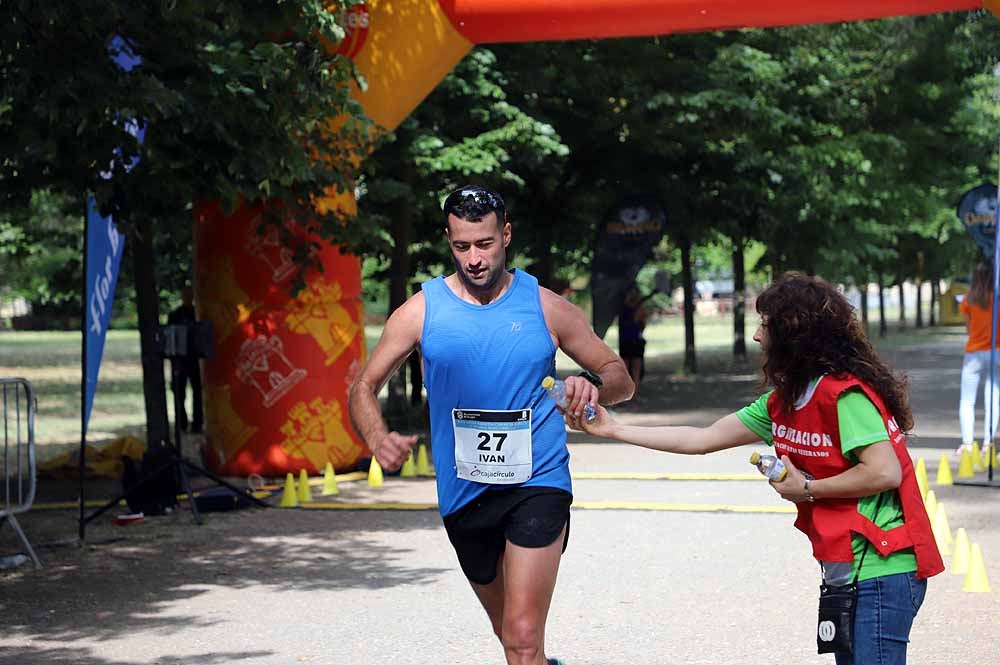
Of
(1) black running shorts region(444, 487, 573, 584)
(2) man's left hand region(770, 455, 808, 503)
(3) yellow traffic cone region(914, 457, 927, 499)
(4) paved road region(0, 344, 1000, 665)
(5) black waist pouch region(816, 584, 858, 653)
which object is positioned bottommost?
(4) paved road region(0, 344, 1000, 665)

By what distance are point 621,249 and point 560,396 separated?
16.7 m

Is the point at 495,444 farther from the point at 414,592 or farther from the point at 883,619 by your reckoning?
the point at 414,592

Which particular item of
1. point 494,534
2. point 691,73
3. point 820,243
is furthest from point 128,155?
point 820,243

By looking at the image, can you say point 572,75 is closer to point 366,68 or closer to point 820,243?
point 366,68

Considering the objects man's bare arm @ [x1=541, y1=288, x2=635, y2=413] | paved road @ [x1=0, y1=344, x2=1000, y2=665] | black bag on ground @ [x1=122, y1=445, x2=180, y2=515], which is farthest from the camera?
black bag on ground @ [x1=122, y1=445, x2=180, y2=515]

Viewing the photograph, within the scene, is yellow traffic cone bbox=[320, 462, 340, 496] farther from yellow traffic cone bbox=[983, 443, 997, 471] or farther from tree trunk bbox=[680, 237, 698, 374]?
tree trunk bbox=[680, 237, 698, 374]

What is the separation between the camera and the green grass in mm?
20422

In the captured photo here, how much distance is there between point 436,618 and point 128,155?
158 inches

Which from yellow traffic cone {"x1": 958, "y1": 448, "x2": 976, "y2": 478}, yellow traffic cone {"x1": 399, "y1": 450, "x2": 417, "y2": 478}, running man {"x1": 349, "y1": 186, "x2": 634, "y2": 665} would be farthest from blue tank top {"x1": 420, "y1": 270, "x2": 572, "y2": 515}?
yellow traffic cone {"x1": 399, "y1": 450, "x2": 417, "y2": 478}

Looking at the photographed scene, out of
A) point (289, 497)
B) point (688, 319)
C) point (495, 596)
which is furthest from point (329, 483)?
point (688, 319)

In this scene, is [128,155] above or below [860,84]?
below

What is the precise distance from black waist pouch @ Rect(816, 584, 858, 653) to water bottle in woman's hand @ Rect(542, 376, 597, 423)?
89cm

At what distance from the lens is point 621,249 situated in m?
21.1

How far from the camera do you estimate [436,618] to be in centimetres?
772
